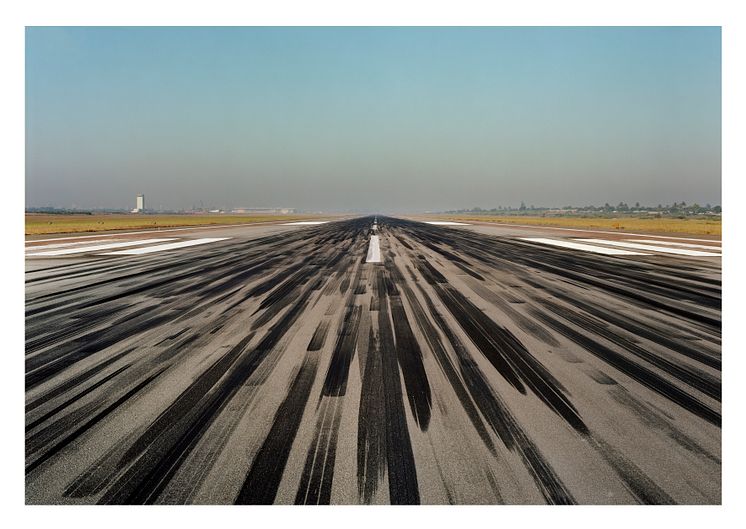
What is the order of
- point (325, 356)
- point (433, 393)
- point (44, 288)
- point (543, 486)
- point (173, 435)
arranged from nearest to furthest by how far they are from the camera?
point (543, 486) → point (173, 435) → point (433, 393) → point (325, 356) → point (44, 288)

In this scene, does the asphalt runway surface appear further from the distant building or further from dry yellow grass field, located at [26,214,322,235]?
the distant building

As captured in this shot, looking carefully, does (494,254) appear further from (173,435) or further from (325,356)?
(173,435)

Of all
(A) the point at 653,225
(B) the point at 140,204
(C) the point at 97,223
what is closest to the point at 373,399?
(A) the point at 653,225

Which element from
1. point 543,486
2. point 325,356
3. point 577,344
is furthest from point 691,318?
point 325,356

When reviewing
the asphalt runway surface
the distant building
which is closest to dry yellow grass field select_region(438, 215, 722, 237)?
the asphalt runway surface

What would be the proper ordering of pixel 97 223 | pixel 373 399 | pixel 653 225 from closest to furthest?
pixel 373 399 < pixel 653 225 < pixel 97 223

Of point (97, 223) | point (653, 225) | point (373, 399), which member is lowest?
point (373, 399)

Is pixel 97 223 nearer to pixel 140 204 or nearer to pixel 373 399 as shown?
pixel 373 399
